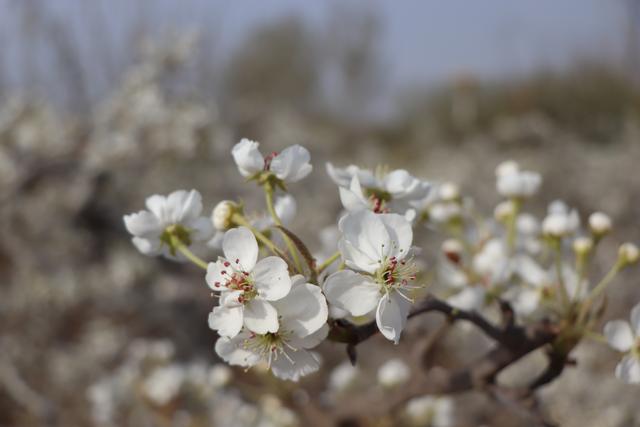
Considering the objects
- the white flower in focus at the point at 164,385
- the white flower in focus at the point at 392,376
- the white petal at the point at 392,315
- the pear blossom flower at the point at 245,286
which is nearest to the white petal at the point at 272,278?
the pear blossom flower at the point at 245,286

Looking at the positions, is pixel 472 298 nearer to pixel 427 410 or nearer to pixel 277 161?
pixel 277 161

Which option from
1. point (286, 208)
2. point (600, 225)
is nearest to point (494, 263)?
Result: point (600, 225)

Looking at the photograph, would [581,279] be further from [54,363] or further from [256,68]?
[256,68]

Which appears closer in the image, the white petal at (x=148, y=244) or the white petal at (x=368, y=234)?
the white petal at (x=368, y=234)

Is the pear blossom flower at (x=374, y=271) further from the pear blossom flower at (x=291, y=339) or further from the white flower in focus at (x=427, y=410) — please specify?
the white flower in focus at (x=427, y=410)

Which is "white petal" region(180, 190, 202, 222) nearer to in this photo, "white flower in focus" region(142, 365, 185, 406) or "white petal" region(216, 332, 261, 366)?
"white petal" region(216, 332, 261, 366)

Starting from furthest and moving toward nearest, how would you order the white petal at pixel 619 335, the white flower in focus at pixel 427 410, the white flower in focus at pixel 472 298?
the white flower in focus at pixel 427 410
the white flower in focus at pixel 472 298
the white petal at pixel 619 335

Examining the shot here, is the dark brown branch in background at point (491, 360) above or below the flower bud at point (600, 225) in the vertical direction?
below
